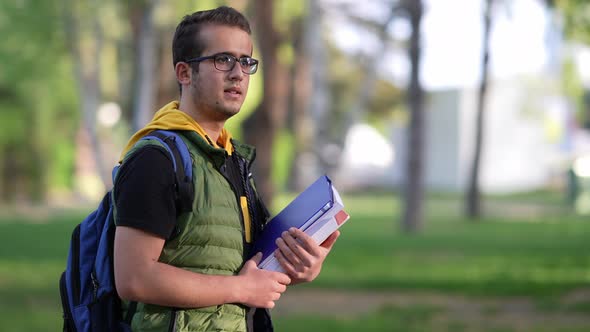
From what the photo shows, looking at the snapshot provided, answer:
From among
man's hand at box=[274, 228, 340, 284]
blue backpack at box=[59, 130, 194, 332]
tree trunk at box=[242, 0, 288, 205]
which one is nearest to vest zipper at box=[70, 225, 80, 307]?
blue backpack at box=[59, 130, 194, 332]

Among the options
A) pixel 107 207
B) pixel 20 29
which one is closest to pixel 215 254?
pixel 107 207

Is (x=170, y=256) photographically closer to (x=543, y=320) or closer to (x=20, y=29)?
(x=543, y=320)

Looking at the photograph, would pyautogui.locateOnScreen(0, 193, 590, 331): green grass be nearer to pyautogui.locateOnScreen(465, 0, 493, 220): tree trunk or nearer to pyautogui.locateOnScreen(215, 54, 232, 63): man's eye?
pyautogui.locateOnScreen(465, 0, 493, 220): tree trunk

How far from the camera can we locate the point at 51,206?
40.3m

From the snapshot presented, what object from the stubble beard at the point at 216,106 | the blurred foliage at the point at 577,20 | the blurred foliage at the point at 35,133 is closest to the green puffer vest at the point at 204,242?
the stubble beard at the point at 216,106

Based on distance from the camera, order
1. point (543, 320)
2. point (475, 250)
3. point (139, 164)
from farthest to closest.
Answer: point (475, 250) → point (543, 320) → point (139, 164)

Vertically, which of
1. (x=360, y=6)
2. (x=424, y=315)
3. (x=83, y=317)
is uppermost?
(x=360, y=6)

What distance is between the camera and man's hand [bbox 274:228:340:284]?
9.83 ft

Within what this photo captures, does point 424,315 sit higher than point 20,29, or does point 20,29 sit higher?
point 20,29

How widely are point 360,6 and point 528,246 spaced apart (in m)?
23.7

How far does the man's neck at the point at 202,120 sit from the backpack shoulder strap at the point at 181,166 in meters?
0.17

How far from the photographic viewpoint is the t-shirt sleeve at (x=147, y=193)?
9.02 feet

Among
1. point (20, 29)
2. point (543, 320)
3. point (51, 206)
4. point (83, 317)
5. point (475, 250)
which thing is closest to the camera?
point (83, 317)

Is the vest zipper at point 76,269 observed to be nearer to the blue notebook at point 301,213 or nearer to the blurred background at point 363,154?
the blue notebook at point 301,213
